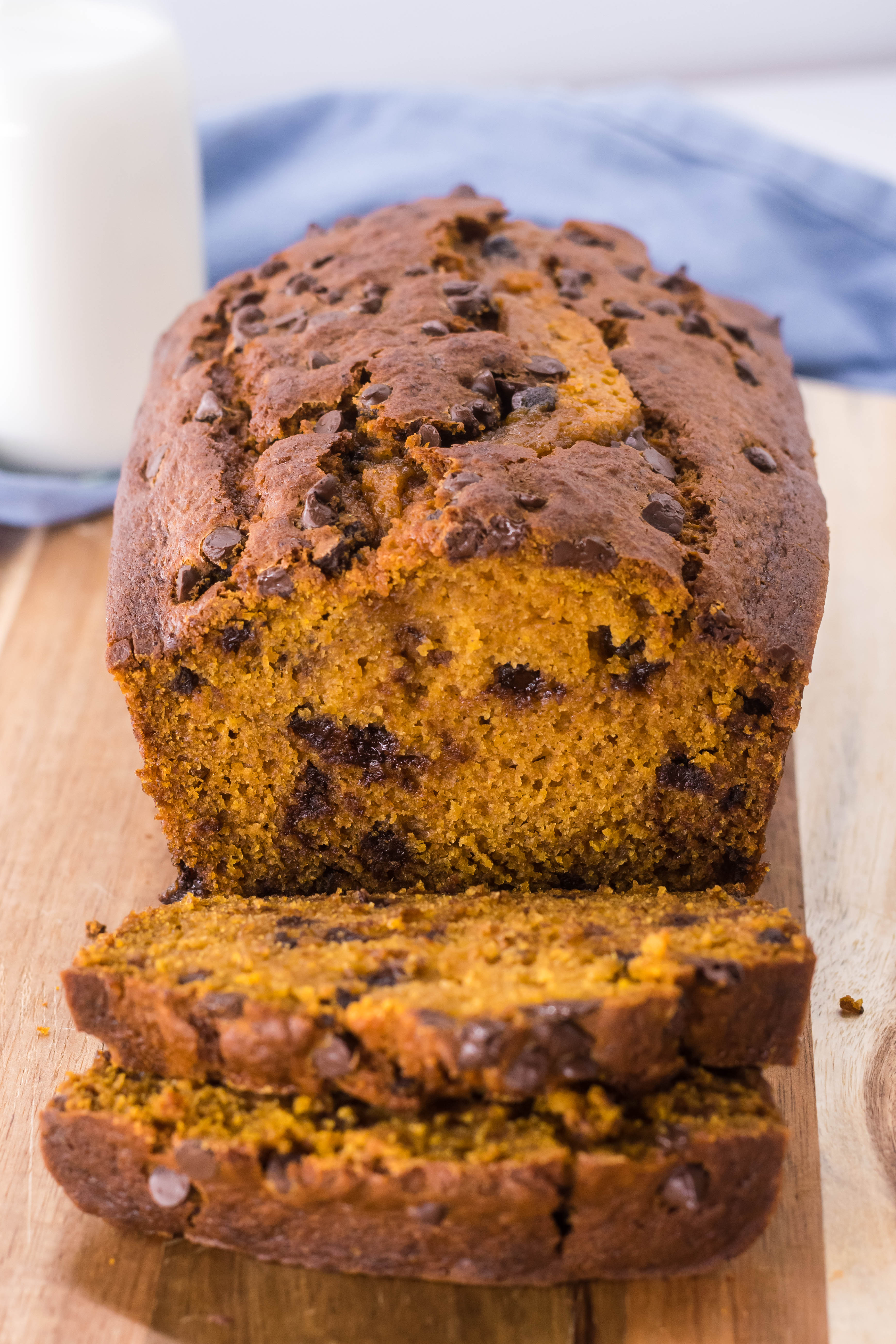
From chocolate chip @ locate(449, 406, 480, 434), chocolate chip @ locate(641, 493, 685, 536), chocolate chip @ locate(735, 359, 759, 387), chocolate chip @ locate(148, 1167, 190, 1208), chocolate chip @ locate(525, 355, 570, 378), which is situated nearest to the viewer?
chocolate chip @ locate(148, 1167, 190, 1208)

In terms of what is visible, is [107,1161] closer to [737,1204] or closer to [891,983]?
[737,1204]

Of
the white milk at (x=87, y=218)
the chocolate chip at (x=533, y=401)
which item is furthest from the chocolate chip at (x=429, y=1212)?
the white milk at (x=87, y=218)

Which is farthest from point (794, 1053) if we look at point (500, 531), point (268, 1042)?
point (500, 531)

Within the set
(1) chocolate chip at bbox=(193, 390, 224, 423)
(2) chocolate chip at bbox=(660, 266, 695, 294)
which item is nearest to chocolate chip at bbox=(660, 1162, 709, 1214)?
(1) chocolate chip at bbox=(193, 390, 224, 423)

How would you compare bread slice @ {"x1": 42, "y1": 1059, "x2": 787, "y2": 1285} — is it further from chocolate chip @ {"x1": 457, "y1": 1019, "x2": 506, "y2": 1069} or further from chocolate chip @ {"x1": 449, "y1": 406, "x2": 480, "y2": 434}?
chocolate chip @ {"x1": 449, "y1": 406, "x2": 480, "y2": 434}

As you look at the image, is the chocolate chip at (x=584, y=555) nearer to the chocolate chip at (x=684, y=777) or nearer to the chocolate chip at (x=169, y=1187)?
the chocolate chip at (x=684, y=777)

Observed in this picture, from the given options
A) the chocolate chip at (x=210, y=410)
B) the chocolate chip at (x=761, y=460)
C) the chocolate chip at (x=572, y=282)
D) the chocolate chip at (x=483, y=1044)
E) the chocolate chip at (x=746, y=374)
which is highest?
the chocolate chip at (x=572, y=282)
